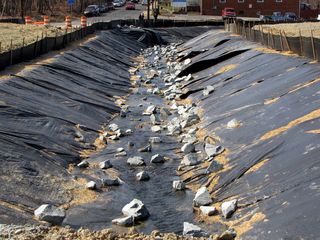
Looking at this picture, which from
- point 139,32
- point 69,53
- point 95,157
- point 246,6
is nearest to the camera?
point 95,157

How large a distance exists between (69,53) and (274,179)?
673 inches

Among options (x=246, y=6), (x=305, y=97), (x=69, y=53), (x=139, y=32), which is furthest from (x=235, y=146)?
(x=246, y=6)

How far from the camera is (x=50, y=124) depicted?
43.4 ft

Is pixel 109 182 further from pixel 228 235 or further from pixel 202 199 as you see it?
pixel 228 235

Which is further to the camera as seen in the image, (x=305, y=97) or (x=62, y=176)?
(x=305, y=97)

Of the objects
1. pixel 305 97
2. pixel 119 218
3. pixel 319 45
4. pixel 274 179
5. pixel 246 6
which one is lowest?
pixel 119 218

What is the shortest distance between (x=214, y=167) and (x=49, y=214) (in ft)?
12.5

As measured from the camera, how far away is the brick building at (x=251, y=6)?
7238 cm

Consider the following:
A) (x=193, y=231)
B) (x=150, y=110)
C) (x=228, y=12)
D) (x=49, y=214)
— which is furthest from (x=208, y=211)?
(x=228, y=12)

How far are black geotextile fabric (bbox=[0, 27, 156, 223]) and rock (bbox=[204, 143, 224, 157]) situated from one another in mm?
3096

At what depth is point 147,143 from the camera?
13.9 m

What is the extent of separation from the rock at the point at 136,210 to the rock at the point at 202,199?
3.10 ft

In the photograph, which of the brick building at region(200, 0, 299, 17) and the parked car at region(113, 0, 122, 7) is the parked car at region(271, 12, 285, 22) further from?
the parked car at region(113, 0, 122, 7)

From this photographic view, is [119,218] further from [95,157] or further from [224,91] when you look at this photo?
[224,91]
